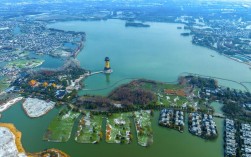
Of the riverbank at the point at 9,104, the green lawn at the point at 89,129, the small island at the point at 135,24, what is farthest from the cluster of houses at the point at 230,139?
the small island at the point at 135,24

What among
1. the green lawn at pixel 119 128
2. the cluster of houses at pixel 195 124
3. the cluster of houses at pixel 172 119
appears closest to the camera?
the green lawn at pixel 119 128

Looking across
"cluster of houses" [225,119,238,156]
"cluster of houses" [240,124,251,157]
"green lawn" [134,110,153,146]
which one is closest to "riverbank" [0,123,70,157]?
"green lawn" [134,110,153,146]

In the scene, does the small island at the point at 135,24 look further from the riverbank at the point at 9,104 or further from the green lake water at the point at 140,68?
the riverbank at the point at 9,104

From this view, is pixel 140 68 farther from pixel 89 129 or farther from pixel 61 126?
pixel 61 126

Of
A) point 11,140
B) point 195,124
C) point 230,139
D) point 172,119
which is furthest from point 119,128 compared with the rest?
point 230,139

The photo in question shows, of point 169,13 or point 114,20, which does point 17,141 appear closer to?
point 114,20

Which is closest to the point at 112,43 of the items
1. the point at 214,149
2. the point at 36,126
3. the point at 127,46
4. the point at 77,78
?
the point at 127,46
